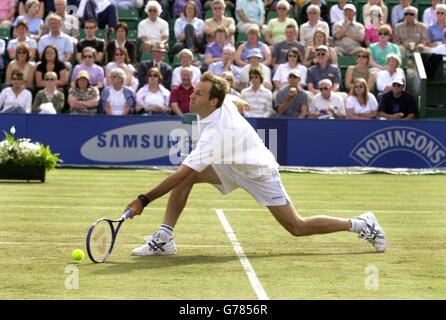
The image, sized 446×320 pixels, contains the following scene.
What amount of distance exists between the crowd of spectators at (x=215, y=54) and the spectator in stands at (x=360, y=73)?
20 millimetres

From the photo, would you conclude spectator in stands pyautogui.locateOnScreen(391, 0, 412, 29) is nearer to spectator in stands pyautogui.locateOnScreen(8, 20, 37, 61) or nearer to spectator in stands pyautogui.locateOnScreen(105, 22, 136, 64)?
spectator in stands pyautogui.locateOnScreen(105, 22, 136, 64)

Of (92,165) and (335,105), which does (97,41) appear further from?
(335,105)

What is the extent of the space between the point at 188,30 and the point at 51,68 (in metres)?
3.02

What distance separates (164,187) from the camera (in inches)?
390

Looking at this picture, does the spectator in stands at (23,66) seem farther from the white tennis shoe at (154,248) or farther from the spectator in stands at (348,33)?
the white tennis shoe at (154,248)

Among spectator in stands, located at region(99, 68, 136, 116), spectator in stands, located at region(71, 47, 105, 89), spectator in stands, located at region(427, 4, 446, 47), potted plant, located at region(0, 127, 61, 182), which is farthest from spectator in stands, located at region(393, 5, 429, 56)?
potted plant, located at region(0, 127, 61, 182)

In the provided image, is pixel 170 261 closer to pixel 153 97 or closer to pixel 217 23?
pixel 153 97

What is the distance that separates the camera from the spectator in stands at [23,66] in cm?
2252

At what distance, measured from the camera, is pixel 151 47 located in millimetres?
23859

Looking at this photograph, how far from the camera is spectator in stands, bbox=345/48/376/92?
23141mm

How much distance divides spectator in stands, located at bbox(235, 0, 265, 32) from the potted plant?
7.56 meters

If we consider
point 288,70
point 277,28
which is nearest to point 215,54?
point 277,28
